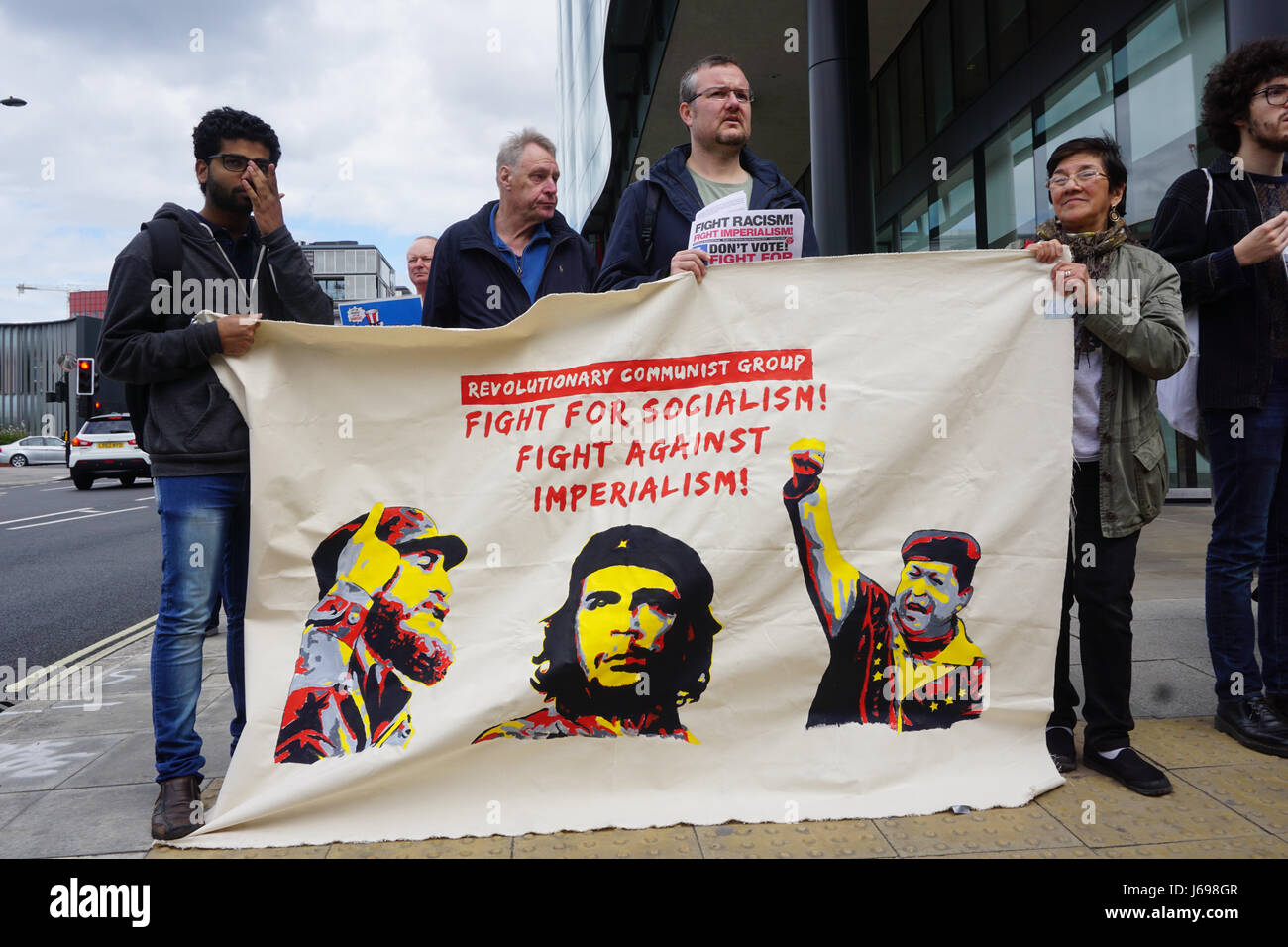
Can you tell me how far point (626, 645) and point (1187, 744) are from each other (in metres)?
1.98

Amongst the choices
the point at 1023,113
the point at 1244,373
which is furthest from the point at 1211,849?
the point at 1023,113

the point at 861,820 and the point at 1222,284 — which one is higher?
the point at 1222,284

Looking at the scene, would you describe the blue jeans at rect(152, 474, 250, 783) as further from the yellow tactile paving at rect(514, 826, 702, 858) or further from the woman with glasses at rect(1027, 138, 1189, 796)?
the woman with glasses at rect(1027, 138, 1189, 796)

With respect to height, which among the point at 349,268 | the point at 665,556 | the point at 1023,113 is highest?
the point at 349,268

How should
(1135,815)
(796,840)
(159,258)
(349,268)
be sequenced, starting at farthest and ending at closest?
(349,268)
(159,258)
(1135,815)
(796,840)

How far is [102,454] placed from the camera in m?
21.5

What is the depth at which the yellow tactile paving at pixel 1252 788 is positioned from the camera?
8.42ft

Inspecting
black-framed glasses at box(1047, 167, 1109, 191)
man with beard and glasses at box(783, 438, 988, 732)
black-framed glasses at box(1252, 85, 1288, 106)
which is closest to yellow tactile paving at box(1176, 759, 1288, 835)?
man with beard and glasses at box(783, 438, 988, 732)

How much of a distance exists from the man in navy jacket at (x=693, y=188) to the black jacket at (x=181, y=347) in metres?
1.10

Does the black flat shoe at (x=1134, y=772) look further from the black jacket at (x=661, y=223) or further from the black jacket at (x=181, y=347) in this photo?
the black jacket at (x=181, y=347)

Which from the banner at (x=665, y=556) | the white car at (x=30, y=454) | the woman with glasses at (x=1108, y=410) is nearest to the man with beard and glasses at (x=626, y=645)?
the banner at (x=665, y=556)

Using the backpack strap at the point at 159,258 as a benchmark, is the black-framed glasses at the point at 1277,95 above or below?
above

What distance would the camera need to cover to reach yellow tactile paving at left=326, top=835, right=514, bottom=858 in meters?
2.46

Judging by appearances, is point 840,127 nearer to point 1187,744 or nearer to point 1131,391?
point 1131,391
